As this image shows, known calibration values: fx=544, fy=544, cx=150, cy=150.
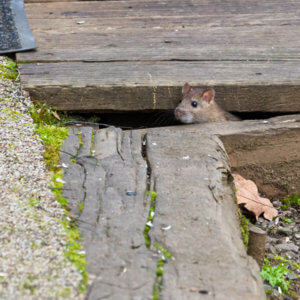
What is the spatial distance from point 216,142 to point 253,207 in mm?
837

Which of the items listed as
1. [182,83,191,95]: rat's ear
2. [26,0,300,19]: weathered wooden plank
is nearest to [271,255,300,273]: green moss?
[182,83,191,95]: rat's ear

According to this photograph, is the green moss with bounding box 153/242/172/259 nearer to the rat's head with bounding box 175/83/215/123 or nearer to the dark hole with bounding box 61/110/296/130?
the dark hole with bounding box 61/110/296/130

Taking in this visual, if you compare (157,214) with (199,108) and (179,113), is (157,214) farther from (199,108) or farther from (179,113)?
(199,108)

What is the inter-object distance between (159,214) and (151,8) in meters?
4.11

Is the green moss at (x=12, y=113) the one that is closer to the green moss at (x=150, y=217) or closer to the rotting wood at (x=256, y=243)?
the green moss at (x=150, y=217)

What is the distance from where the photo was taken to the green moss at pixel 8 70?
456 cm

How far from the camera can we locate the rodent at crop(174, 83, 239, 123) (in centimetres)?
502

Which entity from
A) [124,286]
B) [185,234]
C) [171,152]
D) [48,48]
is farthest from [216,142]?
[48,48]

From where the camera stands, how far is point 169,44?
532 cm

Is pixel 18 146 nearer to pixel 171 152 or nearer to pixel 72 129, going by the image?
pixel 72 129

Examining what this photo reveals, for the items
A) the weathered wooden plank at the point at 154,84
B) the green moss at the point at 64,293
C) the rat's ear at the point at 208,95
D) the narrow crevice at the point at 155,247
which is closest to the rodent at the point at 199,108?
the rat's ear at the point at 208,95

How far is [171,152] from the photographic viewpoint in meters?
3.49

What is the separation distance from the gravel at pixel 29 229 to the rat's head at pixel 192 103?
1843 millimetres

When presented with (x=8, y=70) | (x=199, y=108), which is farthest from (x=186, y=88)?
(x=8, y=70)
